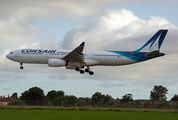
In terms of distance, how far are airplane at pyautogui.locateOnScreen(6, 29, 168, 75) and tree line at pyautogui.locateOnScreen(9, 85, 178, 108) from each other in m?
8.13

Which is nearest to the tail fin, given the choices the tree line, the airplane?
the airplane

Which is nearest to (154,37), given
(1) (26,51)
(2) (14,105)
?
(1) (26,51)

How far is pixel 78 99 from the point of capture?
71.9m

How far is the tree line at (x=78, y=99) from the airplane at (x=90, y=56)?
8131mm

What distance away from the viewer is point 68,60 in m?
58.6

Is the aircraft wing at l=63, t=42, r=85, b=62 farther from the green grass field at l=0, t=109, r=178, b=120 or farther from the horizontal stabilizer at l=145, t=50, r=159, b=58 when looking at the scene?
the horizontal stabilizer at l=145, t=50, r=159, b=58

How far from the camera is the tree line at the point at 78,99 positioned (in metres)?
62.6

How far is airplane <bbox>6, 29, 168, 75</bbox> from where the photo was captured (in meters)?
57.5

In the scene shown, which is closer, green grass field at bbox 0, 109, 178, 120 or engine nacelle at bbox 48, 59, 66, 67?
green grass field at bbox 0, 109, 178, 120

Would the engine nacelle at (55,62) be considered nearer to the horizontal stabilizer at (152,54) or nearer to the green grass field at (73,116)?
the green grass field at (73,116)

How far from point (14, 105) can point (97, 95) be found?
80.3 metres

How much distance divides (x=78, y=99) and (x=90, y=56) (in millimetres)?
17137

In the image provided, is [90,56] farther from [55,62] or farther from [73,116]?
[73,116]

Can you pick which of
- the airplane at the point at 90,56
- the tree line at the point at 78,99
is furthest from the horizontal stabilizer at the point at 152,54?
the tree line at the point at 78,99
